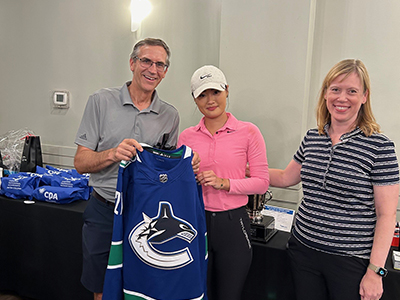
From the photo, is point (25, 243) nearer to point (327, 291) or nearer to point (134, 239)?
point (134, 239)

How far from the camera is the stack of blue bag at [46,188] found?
2385 mm

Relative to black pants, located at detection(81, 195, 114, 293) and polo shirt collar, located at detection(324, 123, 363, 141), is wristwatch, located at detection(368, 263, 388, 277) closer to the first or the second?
polo shirt collar, located at detection(324, 123, 363, 141)

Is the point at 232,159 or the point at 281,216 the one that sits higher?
the point at 232,159

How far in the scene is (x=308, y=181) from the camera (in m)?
1.40

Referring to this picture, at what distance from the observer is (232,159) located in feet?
4.93

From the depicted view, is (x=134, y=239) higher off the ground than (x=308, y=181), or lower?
lower

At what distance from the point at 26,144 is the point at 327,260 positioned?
2.60 m

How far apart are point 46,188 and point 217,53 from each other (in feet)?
5.35

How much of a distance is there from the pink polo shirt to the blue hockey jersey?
7.7 inches

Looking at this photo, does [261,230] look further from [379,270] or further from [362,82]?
[362,82]

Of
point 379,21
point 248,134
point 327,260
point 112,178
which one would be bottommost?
point 327,260

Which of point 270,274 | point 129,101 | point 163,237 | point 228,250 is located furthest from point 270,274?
point 129,101

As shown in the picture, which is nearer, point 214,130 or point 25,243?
point 214,130

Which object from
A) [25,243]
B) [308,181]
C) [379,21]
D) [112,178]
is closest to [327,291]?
[308,181]
